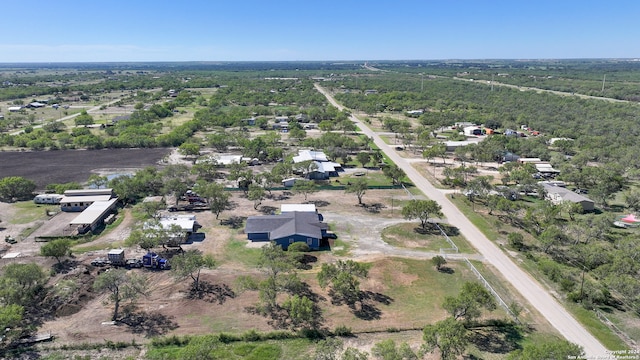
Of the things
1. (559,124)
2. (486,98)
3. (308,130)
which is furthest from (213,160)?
(486,98)

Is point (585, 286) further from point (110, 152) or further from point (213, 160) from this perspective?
point (110, 152)

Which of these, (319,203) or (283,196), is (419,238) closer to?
(319,203)

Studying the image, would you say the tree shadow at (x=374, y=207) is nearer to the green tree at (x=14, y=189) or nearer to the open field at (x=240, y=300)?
the open field at (x=240, y=300)

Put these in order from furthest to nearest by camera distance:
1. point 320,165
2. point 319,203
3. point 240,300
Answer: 1. point 320,165
2. point 319,203
3. point 240,300

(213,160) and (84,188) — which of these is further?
(213,160)

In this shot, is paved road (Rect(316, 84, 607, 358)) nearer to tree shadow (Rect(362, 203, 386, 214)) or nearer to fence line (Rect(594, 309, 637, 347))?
fence line (Rect(594, 309, 637, 347))

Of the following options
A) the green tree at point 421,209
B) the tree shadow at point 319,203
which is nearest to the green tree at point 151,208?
the tree shadow at point 319,203

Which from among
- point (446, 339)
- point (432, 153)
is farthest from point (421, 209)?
point (432, 153)
